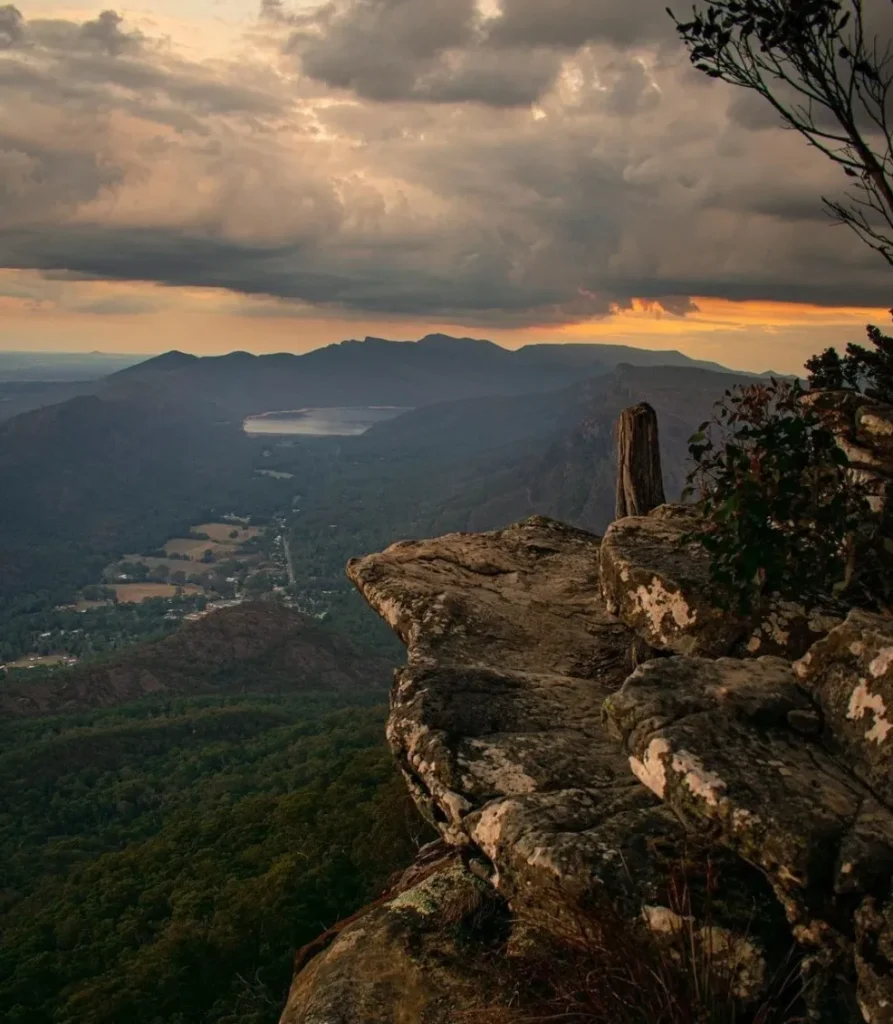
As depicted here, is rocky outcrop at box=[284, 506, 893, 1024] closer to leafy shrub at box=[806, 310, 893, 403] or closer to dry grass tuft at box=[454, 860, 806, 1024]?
dry grass tuft at box=[454, 860, 806, 1024]

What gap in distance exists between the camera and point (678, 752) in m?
6.05

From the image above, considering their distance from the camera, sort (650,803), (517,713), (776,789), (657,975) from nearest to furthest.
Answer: (657,975)
(776,789)
(650,803)
(517,713)

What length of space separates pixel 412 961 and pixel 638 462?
9.39 metres

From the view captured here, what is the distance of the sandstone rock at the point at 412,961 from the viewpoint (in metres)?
7.06

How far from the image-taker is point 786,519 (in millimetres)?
7734

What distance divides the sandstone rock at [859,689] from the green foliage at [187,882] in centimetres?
1576

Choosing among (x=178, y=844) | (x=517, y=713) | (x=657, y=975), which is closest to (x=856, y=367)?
(x=517, y=713)

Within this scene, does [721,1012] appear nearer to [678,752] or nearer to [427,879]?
[678,752]

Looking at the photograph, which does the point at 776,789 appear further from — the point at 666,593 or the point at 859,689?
the point at 666,593

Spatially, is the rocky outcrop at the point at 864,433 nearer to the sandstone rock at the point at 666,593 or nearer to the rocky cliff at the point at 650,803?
the rocky cliff at the point at 650,803

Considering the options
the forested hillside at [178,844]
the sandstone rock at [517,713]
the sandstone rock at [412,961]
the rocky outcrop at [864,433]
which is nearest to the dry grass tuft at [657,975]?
the sandstone rock at [517,713]

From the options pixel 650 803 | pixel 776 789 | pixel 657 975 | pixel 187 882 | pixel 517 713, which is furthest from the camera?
pixel 187 882

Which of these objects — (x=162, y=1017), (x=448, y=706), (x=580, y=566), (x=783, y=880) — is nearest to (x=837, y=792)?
(x=783, y=880)

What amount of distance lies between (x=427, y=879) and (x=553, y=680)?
2422mm
